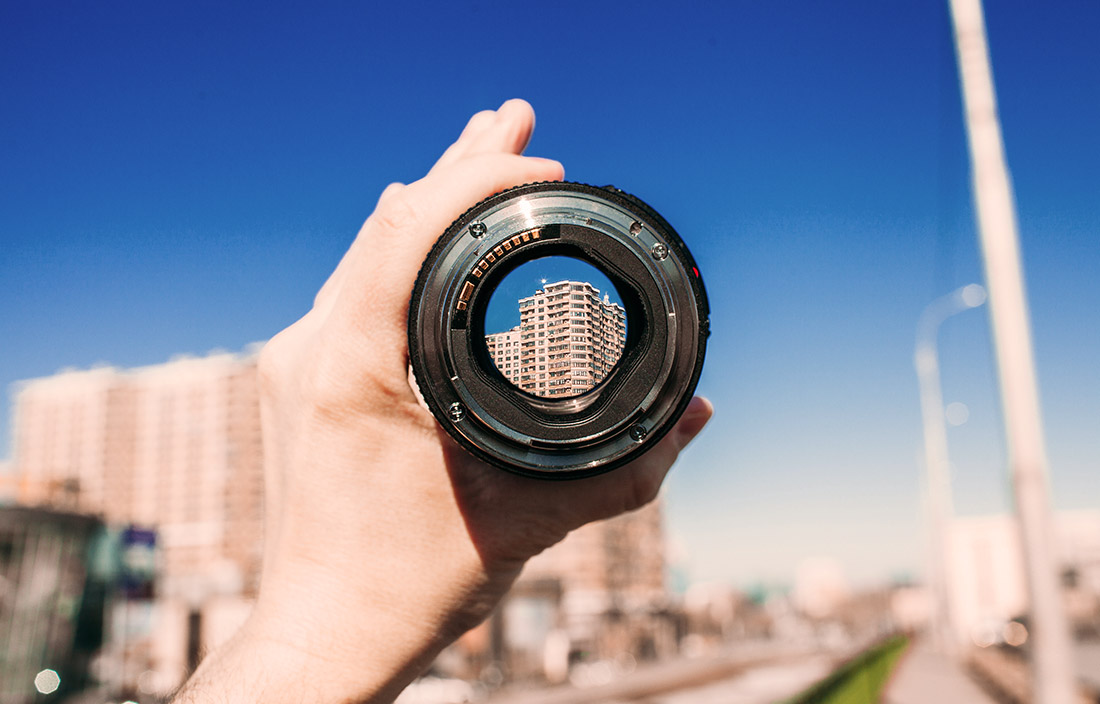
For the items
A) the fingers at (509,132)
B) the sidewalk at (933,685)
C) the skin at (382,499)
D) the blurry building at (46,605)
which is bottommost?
the skin at (382,499)

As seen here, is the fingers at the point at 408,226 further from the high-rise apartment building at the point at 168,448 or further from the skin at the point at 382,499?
the high-rise apartment building at the point at 168,448

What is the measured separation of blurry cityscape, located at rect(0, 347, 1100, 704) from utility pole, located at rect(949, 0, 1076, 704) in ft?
20.0

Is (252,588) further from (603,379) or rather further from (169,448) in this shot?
(169,448)

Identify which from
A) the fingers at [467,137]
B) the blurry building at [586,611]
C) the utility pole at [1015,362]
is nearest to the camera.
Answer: the fingers at [467,137]

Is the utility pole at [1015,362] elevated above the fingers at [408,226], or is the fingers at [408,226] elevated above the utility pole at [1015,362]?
the utility pole at [1015,362]

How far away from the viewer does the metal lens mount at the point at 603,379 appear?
129cm

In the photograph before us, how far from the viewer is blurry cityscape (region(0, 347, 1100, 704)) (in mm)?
33812

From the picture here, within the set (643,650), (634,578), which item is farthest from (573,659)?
(634,578)

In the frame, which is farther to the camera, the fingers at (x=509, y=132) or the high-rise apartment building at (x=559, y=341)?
the fingers at (x=509, y=132)

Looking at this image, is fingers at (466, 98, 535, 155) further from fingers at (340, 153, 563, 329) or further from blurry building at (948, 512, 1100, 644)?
blurry building at (948, 512, 1100, 644)

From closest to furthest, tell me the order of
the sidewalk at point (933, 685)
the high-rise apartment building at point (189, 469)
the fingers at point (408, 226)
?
the fingers at point (408, 226) → the sidewalk at point (933, 685) → the high-rise apartment building at point (189, 469)

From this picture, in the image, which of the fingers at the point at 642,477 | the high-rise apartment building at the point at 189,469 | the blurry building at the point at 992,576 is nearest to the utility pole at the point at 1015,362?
the fingers at the point at 642,477

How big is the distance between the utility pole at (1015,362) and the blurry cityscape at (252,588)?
20.0 feet

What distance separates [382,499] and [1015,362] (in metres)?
6.22
